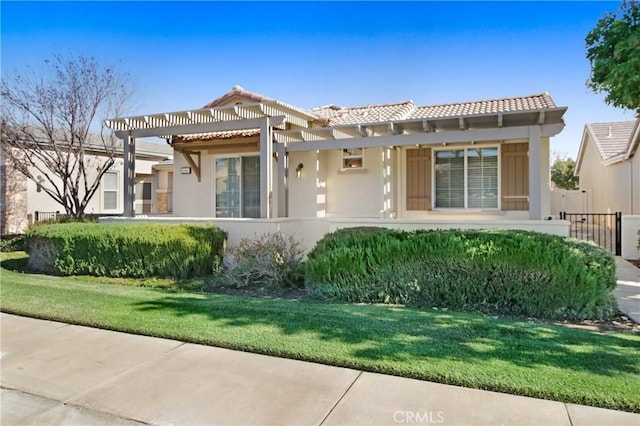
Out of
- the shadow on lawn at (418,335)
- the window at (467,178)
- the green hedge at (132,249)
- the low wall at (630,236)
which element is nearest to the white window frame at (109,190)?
the green hedge at (132,249)

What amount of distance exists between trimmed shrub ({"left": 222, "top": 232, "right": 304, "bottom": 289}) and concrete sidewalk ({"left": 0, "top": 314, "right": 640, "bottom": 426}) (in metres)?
3.80

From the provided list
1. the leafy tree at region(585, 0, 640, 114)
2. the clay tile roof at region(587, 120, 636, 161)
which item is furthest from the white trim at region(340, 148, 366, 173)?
the clay tile roof at region(587, 120, 636, 161)

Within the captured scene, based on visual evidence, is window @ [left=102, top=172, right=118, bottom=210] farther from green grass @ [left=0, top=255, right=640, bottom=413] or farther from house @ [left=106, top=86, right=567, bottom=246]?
green grass @ [left=0, top=255, right=640, bottom=413]

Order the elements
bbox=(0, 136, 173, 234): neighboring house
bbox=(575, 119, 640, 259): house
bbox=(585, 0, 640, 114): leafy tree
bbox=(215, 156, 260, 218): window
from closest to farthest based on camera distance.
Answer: bbox=(585, 0, 640, 114): leafy tree, bbox=(575, 119, 640, 259): house, bbox=(215, 156, 260, 218): window, bbox=(0, 136, 173, 234): neighboring house

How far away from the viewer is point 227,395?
13.2 feet

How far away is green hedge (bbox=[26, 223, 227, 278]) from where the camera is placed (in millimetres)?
10133

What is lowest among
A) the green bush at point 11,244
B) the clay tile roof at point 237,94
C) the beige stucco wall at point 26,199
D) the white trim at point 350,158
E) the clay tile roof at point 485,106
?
the green bush at point 11,244

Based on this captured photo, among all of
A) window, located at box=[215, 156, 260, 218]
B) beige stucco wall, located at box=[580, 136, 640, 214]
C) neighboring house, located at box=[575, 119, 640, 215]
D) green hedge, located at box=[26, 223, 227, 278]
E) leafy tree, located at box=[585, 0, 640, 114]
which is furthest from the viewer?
beige stucco wall, located at box=[580, 136, 640, 214]

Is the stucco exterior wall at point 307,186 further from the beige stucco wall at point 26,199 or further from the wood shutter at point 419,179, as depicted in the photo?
the beige stucco wall at point 26,199

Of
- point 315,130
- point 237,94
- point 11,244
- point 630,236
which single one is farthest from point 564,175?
point 11,244

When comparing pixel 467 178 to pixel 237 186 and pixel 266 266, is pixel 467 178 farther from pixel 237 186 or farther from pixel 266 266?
pixel 237 186

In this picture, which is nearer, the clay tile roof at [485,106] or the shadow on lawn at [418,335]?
the shadow on lawn at [418,335]

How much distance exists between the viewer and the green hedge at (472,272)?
22.0 feet

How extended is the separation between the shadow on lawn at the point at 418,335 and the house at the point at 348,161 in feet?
15.7
